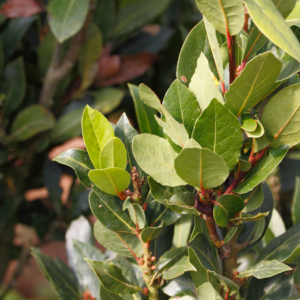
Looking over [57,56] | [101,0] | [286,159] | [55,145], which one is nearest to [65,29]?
[57,56]

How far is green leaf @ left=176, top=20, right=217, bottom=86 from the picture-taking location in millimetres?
424

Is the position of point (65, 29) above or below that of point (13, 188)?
above

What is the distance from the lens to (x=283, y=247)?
448 mm

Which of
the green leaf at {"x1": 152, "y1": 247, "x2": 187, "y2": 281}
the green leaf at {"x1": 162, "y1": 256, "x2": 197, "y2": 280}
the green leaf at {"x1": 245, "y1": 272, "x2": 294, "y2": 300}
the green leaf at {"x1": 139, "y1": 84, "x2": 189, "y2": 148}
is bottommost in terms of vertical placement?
the green leaf at {"x1": 245, "y1": 272, "x2": 294, "y2": 300}

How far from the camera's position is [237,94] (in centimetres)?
34

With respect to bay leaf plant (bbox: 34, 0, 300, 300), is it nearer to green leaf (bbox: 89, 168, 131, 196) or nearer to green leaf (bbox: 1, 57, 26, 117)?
green leaf (bbox: 89, 168, 131, 196)

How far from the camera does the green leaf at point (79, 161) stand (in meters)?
0.40

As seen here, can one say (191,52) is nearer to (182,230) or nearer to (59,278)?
(182,230)

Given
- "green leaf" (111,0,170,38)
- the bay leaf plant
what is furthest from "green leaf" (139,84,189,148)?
"green leaf" (111,0,170,38)

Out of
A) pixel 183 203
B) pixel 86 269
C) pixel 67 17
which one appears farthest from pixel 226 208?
→ pixel 67 17

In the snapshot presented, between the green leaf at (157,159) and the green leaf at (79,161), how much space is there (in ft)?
0.26

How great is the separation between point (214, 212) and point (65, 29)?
0.59 meters

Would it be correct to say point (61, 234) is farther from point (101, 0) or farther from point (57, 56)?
point (101, 0)

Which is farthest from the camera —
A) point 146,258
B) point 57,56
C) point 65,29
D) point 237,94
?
point 57,56
